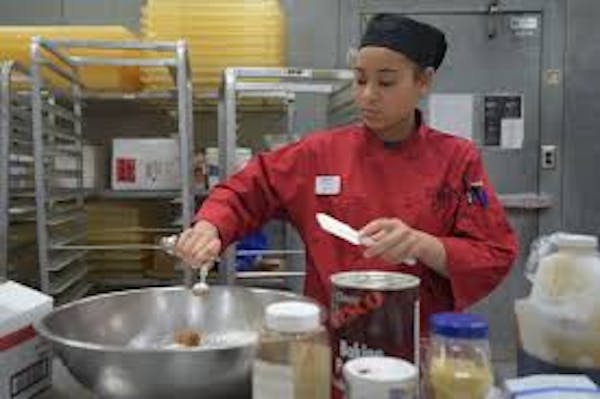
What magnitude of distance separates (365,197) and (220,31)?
1.49 meters

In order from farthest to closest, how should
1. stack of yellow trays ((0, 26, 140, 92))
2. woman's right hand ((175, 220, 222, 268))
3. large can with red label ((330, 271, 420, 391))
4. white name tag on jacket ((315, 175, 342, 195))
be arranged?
stack of yellow trays ((0, 26, 140, 92)) < white name tag on jacket ((315, 175, 342, 195)) < woman's right hand ((175, 220, 222, 268)) < large can with red label ((330, 271, 420, 391))

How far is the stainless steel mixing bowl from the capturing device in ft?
2.26

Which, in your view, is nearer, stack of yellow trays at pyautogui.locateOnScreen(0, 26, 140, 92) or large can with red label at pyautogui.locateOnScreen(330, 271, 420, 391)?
large can with red label at pyautogui.locateOnScreen(330, 271, 420, 391)

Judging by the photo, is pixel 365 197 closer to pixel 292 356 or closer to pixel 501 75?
pixel 292 356

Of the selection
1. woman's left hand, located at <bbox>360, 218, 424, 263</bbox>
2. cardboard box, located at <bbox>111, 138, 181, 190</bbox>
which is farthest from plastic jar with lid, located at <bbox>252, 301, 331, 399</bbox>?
cardboard box, located at <bbox>111, 138, 181, 190</bbox>

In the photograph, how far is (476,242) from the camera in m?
1.08

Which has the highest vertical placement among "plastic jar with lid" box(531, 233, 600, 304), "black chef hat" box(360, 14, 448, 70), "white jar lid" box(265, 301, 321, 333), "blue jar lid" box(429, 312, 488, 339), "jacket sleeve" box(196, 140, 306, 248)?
"black chef hat" box(360, 14, 448, 70)

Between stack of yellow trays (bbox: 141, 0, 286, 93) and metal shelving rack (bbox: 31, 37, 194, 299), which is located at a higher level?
stack of yellow trays (bbox: 141, 0, 286, 93)

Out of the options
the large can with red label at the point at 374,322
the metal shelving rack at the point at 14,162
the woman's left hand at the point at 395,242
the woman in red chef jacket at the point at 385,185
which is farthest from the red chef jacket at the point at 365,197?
the metal shelving rack at the point at 14,162

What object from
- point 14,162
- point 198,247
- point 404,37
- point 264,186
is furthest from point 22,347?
point 14,162

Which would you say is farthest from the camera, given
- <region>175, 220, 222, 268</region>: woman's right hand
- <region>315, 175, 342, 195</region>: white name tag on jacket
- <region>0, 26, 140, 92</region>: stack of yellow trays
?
<region>0, 26, 140, 92</region>: stack of yellow trays

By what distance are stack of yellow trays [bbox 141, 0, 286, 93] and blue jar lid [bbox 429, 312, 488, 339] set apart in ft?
6.33

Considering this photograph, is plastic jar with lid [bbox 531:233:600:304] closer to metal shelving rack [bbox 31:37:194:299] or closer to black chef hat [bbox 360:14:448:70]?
black chef hat [bbox 360:14:448:70]

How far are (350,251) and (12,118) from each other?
1606mm
